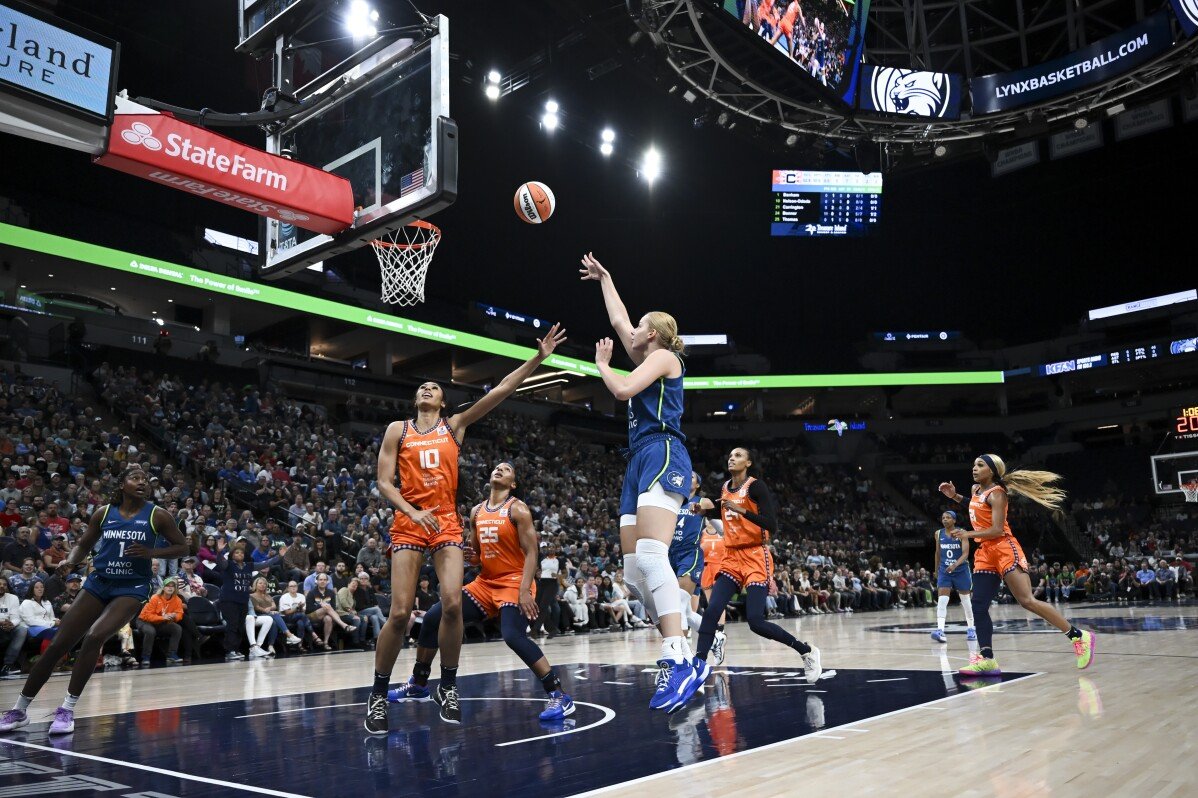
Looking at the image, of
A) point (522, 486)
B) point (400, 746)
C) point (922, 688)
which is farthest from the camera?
point (522, 486)

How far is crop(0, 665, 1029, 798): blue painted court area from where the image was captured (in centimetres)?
378

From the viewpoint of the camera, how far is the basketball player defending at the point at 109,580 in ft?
18.5

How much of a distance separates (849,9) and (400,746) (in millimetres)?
18592

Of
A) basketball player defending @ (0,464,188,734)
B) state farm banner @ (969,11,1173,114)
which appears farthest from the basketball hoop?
state farm banner @ (969,11,1173,114)

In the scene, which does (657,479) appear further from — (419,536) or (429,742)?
(429,742)

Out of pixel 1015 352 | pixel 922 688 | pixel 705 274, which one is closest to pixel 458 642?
Result: pixel 922 688

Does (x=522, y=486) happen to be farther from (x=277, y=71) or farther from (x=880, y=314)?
(x=880, y=314)

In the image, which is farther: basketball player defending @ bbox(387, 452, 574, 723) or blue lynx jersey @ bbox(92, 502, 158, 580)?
basketball player defending @ bbox(387, 452, 574, 723)

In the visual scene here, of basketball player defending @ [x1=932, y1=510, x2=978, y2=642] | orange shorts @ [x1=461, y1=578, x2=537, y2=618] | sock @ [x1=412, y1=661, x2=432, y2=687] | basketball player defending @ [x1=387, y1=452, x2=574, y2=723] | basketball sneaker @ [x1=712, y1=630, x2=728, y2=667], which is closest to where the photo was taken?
basketball player defending @ [x1=387, y1=452, x2=574, y2=723]

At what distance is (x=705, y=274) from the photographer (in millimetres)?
38656

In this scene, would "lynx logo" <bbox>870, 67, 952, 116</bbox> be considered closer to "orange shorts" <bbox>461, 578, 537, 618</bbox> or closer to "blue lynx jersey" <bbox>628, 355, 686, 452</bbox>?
"orange shorts" <bbox>461, 578, 537, 618</bbox>

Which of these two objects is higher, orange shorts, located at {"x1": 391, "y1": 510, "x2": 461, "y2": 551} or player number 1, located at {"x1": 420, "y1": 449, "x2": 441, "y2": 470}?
player number 1, located at {"x1": 420, "y1": 449, "x2": 441, "y2": 470}

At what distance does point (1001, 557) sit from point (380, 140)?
653 cm

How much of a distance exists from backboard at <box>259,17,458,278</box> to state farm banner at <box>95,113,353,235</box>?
267mm
